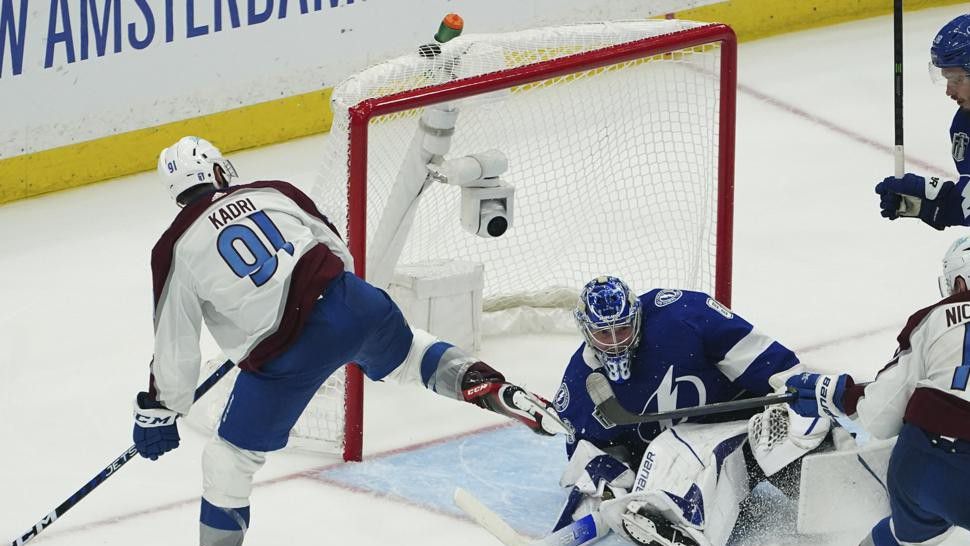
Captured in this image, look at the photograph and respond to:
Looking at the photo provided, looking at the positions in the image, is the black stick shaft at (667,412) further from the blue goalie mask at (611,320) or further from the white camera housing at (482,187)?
the white camera housing at (482,187)

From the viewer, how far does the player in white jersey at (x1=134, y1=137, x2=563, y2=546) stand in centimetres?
440

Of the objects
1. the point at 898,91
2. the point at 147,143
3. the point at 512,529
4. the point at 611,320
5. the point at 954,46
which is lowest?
the point at 512,529

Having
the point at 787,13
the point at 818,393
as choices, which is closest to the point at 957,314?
the point at 818,393

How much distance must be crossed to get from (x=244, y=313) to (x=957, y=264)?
5.19 feet

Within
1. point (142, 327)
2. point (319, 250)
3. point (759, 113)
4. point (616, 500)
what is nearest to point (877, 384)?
point (616, 500)

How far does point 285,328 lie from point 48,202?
3.02 meters

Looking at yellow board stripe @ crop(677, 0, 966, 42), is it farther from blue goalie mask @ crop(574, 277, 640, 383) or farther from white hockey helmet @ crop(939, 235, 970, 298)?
white hockey helmet @ crop(939, 235, 970, 298)

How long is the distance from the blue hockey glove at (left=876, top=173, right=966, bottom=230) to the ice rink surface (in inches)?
28.1

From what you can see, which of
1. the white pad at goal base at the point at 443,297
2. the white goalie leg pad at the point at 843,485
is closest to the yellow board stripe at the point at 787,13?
the white pad at goal base at the point at 443,297

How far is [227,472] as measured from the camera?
449cm

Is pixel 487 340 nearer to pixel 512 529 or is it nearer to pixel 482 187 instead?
pixel 482 187

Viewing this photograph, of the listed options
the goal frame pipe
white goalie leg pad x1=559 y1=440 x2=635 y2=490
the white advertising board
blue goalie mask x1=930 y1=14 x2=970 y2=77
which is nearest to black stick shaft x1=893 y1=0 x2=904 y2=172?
blue goalie mask x1=930 y1=14 x2=970 y2=77

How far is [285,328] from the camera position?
174 inches

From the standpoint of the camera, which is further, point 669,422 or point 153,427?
point 669,422
